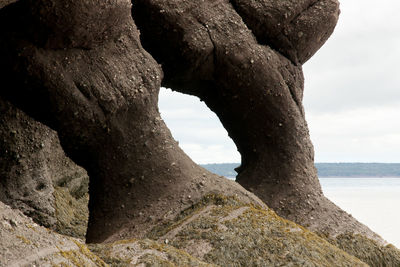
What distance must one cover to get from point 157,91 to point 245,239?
214cm

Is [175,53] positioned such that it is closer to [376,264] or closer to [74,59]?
[74,59]

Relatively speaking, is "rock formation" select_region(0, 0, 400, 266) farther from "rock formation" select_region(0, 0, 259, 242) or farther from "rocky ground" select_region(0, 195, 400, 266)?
"rocky ground" select_region(0, 195, 400, 266)

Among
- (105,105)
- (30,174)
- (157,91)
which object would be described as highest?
(157,91)

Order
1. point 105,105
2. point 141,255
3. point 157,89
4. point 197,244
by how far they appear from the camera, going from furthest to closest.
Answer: point 157,89, point 105,105, point 197,244, point 141,255

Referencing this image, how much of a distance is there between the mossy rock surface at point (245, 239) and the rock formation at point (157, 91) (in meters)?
0.10

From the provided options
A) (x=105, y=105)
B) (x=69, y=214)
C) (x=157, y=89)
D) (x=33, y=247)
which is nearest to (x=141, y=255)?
(x=33, y=247)

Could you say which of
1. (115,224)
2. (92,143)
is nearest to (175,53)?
(92,143)

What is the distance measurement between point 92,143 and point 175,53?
1.86m

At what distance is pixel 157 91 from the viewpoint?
612 cm

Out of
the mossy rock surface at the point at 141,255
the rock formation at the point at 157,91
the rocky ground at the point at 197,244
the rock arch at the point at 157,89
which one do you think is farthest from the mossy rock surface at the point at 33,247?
the rock arch at the point at 157,89

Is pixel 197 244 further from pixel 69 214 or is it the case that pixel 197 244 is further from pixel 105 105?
pixel 69 214

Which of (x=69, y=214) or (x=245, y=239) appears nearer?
(x=245, y=239)

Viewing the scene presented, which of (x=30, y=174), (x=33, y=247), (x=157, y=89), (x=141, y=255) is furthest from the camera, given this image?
(x=30, y=174)

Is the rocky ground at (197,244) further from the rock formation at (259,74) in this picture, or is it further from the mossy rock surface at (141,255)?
the rock formation at (259,74)
